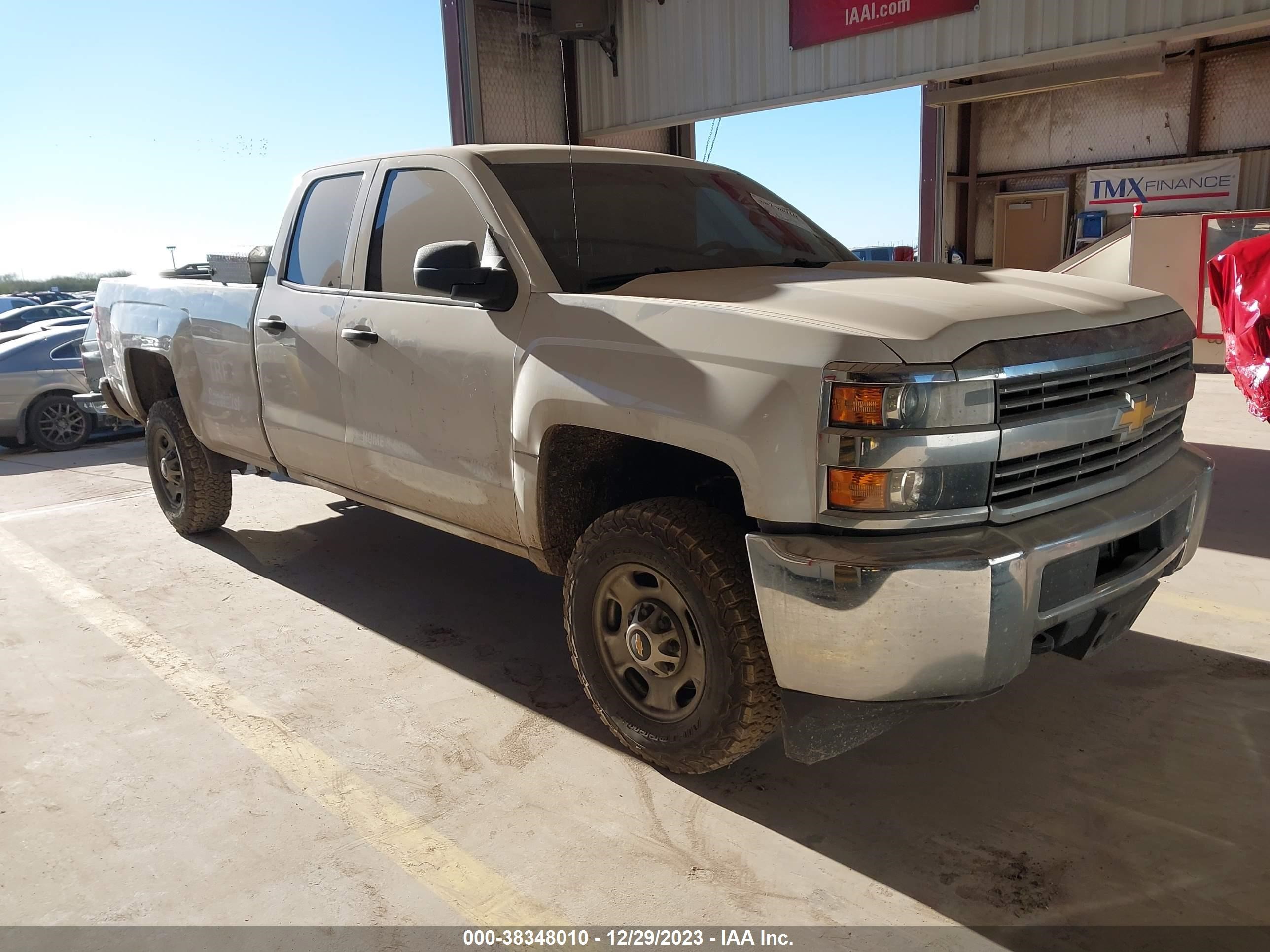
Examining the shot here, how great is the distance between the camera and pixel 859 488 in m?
2.34

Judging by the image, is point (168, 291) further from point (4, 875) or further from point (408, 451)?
point (4, 875)

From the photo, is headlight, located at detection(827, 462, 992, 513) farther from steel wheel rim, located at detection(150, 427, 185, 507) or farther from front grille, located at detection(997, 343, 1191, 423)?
steel wheel rim, located at detection(150, 427, 185, 507)

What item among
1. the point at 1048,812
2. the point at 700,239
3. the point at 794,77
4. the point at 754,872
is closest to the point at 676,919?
the point at 754,872

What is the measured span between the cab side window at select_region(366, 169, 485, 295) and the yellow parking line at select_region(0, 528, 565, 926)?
1.65 metres

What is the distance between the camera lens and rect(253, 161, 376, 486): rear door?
4.02 meters

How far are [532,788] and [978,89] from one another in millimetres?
14704

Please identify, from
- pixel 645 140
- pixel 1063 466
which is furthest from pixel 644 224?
pixel 645 140

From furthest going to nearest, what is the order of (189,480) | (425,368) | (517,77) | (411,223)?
1. (517,77)
2. (189,480)
3. (411,223)
4. (425,368)

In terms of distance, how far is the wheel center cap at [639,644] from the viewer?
289cm

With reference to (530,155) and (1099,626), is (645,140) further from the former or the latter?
(1099,626)

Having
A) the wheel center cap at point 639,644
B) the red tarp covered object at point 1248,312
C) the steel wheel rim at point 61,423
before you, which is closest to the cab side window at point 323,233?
the wheel center cap at point 639,644

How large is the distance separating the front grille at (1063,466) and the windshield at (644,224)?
1.35 meters

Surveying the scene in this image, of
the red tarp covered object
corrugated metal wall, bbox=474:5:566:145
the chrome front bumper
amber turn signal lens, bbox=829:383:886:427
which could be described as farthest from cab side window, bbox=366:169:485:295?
corrugated metal wall, bbox=474:5:566:145

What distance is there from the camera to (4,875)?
2592 mm
